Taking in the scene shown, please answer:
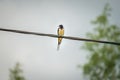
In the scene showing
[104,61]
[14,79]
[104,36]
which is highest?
[104,36]

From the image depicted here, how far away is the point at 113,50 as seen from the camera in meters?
4.25

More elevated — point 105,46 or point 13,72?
point 105,46

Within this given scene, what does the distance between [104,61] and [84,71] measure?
343 millimetres

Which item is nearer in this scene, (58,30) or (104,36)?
(58,30)

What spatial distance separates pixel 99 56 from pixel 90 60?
226 millimetres

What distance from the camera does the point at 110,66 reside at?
4141 millimetres

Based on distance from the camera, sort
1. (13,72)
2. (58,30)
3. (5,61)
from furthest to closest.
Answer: (13,72), (5,61), (58,30)

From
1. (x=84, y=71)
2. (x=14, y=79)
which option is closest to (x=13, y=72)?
(x=14, y=79)

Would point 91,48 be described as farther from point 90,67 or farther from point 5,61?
point 5,61

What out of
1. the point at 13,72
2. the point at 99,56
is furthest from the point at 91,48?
the point at 13,72

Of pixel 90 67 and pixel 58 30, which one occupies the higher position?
pixel 58 30

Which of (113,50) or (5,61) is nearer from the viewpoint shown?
(5,61)

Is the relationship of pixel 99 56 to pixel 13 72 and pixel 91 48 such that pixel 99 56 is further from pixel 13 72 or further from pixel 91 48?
pixel 13 72

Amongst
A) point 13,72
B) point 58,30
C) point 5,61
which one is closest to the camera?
point 58,30
